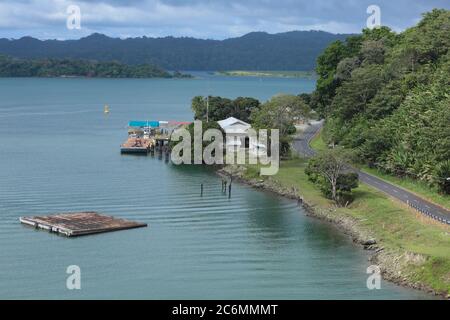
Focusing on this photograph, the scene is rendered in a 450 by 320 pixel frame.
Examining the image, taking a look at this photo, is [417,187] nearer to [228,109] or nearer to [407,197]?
[407,197]

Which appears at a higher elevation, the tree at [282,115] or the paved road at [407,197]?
the tree at [282,115]

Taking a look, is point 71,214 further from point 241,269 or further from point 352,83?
point 352,83

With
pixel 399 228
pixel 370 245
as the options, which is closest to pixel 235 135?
pixel 399 228

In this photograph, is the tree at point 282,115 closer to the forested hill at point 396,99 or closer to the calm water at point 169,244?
the forested hill at point 396,99

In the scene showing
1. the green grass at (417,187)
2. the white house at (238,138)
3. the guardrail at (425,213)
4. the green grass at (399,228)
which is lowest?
the green grass at (399,228)

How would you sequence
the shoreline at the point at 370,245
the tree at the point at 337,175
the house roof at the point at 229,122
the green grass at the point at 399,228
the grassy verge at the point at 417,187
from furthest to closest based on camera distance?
the house roof at the point at 229,122 < the tree at the point at 337,175 < the grassy verge at the point at 417,187 < the shoreline at the point at 370,245 < the green grass at the point at 399,228

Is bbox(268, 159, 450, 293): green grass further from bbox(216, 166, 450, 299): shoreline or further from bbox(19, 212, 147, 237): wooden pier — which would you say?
bbox(19, 212, 147, 237): wooden pier

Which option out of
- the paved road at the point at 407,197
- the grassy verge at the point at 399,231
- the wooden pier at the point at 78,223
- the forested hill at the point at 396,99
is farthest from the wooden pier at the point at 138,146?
the wooden pier at the point at 78,223
